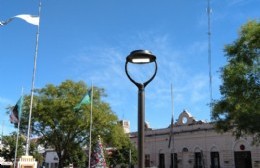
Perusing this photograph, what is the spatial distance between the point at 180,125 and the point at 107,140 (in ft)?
51.7

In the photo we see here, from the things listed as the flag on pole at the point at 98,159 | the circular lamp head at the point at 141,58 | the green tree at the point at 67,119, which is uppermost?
the green tree at the point at 67,119

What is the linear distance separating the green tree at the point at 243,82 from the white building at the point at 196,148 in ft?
70.6

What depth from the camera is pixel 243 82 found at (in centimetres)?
2603

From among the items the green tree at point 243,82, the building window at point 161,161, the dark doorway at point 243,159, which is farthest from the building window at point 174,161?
the green tree at point 243,82

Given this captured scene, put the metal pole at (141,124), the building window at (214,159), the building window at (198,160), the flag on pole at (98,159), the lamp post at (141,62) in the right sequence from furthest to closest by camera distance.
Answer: the building window at (198,160) < the building window at (214,159) < the flag on pole at (98,159) < the lamp post at (141,62) < the metal pole at (141,124)

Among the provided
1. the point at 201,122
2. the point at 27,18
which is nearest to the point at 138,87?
the point at 27,18

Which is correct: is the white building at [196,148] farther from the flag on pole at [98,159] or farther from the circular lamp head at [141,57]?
the circular lamp head at [141,57]

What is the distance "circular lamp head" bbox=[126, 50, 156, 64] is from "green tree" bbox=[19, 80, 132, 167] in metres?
33.8

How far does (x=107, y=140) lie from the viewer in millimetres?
44188

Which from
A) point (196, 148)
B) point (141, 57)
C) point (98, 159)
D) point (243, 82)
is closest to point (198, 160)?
point (196, 148)

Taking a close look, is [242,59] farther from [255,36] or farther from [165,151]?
[165,151]

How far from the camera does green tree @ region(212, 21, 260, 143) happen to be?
2538 cm

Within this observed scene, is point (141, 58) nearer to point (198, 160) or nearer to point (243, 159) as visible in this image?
point (243, 159)

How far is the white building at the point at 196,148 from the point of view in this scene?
48.0 meters
